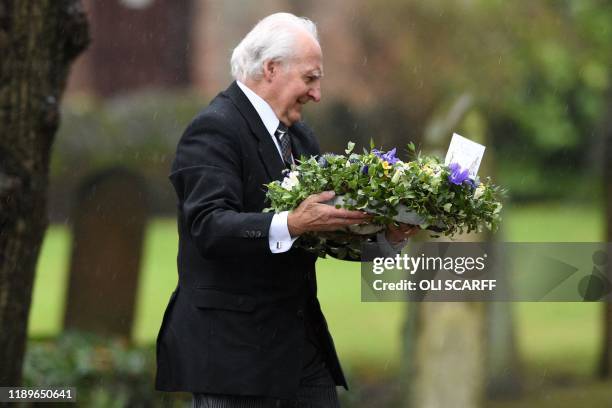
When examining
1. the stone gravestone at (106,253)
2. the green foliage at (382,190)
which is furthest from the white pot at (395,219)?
the stone gravestone at (106,253)

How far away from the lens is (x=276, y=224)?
3.63m

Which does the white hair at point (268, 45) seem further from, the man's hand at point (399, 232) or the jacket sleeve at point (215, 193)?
the man's hand at point (399, 232)

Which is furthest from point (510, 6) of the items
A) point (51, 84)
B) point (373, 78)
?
point (51, 84)

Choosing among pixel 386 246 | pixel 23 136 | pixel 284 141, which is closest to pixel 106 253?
pixel 23 136

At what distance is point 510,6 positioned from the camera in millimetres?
13430

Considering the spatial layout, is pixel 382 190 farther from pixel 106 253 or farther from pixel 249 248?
pixel 106 253

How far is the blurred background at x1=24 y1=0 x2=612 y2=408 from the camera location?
753cm

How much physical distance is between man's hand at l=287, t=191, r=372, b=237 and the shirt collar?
1.45ft

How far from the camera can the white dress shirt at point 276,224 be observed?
363 cm

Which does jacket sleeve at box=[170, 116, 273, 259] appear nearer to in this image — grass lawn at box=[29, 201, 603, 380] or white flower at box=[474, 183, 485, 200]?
white flower at box=[474, 183, 485, 200]

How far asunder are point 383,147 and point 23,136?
6454mm

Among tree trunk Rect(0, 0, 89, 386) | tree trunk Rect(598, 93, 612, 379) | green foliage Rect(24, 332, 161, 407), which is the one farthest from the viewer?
tree trunk Rect(598, 93, 612, 379)

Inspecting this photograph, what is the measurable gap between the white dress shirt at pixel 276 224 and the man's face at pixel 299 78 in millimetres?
34

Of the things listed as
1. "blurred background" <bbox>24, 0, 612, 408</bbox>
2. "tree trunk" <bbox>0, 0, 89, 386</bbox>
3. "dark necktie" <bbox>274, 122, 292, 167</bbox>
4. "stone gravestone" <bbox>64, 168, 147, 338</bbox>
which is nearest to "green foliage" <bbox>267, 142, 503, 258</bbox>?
"dark necktie" <bbox>274, 122, 292, 167</bbox>
